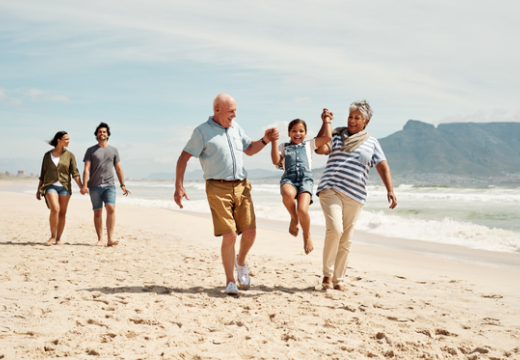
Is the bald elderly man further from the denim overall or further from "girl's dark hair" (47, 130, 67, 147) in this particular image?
"girl's dark hair" (47, 130, 67, 147)

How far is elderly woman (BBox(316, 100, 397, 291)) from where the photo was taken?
15.2ft

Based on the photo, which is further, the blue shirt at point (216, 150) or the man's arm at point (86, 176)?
the man's arm at point (86, 176)

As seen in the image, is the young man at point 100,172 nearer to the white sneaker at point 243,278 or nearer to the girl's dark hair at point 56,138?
the girl's dark hair at point 56,138

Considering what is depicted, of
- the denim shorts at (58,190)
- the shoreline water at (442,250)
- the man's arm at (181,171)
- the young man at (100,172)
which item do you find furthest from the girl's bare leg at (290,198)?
the denim shorts at (58,190)

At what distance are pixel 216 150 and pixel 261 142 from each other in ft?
Result: 1.81

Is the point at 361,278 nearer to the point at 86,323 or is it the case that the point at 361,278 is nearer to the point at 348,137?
the point at 348,137

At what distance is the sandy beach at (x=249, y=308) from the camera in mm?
3168

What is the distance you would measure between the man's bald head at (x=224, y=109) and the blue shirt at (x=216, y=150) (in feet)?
0.23

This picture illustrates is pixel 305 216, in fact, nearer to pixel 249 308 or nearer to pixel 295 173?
pixel 295 173

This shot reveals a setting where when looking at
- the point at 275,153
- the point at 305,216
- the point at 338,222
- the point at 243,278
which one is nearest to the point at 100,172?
the point at 243,278

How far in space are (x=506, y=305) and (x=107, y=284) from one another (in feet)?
15.4

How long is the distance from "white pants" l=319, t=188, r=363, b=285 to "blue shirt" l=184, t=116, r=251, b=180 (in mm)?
1038

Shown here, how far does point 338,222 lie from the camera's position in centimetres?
461

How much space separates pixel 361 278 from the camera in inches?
229
